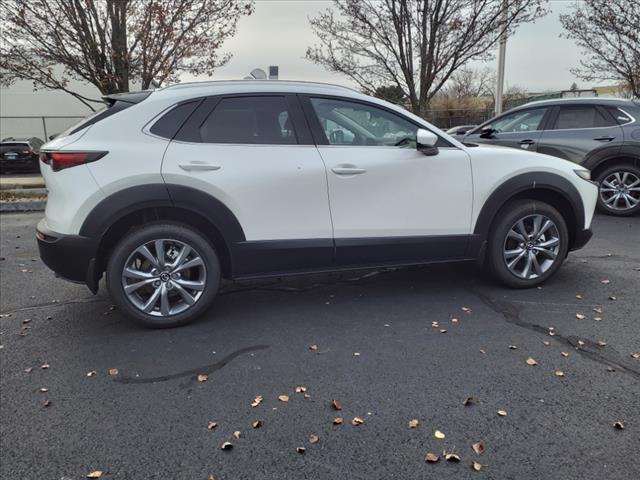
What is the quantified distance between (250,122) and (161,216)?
996 millimetres

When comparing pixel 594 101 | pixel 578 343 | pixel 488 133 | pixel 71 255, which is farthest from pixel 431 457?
pixel 594 101

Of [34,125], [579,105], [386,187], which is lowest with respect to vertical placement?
[386,187]

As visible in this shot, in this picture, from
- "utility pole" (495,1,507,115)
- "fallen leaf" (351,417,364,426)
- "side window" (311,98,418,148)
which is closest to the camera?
"fallen leaf" (351,417,364,426)

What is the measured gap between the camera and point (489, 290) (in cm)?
484

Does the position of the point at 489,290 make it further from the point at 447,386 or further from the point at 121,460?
the point at 121,460

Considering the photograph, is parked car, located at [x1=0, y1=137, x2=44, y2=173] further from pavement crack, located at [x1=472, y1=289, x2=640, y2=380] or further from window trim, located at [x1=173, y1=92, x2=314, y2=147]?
pavement crack, located at [x1=472, y1=289, x2=640, y2=380]

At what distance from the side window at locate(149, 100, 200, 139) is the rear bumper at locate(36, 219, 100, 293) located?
934 millimetres

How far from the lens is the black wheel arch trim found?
457cm

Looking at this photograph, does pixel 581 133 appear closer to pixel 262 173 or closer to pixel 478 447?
pixel 262 173

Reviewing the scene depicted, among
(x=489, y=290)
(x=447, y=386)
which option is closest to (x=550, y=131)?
(x=489, y=290)

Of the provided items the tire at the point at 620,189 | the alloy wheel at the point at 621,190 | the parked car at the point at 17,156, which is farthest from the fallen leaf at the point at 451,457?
the parked car at the point at 17,156

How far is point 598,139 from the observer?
Result: 7.93 m

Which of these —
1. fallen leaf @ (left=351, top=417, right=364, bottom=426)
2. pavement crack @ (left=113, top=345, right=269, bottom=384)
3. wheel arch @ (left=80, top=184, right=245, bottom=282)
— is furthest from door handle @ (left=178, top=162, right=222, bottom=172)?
fallen leaf @ (left=351, top=417, right=364, bottom=426)

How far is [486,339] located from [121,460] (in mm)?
2496
